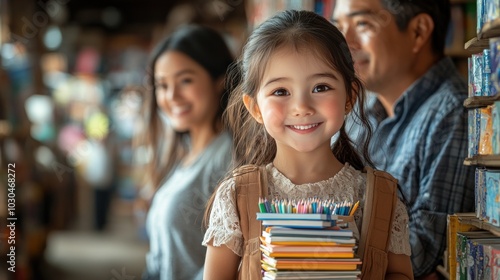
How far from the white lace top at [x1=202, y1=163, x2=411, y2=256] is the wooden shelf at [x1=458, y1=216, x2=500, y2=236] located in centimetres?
17

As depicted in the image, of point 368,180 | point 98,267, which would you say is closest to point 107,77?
point 98,267

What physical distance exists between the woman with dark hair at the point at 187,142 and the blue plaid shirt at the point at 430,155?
24.2 inches

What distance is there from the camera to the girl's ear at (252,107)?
153 cm

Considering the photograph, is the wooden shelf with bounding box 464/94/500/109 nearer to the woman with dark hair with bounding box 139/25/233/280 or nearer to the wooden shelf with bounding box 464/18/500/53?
the wooden shelf with bounding box 464/18/500/53

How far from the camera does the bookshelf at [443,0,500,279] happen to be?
1432 millimetres

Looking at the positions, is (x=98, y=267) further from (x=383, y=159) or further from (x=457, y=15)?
(x=383, y=159)

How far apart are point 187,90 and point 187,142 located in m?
0.29

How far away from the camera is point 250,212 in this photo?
1.42 metres

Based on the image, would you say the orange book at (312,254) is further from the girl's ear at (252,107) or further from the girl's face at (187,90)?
the girl's face at (187,90)

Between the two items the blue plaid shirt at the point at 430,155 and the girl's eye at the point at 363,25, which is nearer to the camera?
the blue plaid shirt at the point at 430,155

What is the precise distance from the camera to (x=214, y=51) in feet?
8.50

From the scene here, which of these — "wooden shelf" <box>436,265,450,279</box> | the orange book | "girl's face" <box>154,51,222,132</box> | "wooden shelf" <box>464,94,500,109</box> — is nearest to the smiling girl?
the orange book

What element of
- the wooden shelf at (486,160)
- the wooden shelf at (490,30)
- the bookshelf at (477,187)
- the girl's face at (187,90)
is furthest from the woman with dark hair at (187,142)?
the wooden shelf at (490,30)

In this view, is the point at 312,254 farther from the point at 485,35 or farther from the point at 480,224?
the point at 485,35
